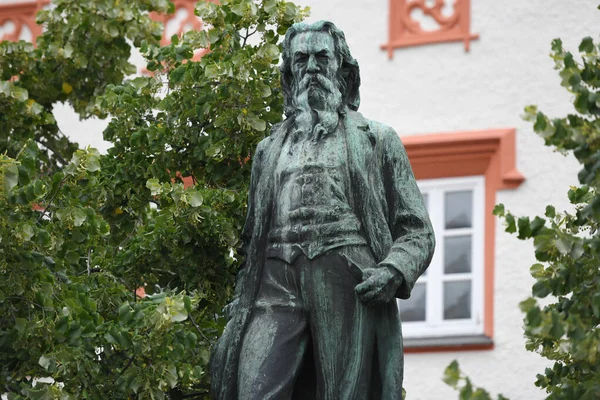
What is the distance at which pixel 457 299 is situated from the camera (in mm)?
24625

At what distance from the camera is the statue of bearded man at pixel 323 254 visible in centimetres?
1276

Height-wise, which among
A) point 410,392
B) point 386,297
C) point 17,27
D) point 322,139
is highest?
point 17,27

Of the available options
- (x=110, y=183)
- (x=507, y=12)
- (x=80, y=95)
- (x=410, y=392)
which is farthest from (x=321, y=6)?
(x=110, y=183)

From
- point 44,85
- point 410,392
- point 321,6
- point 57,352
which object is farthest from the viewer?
point 321,6

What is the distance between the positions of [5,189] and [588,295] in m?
3.36

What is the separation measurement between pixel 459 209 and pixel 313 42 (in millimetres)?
11814

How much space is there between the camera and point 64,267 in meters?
15.8

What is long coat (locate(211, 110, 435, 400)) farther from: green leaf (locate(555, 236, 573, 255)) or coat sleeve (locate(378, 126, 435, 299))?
green leaf (locate(555, 236, 573, 255))

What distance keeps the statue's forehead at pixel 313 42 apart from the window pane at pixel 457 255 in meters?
11.6

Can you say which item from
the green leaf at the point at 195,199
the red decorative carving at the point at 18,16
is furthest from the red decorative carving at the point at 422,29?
the green leaf at the point at 195,199

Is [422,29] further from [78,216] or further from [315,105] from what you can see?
[315,105]

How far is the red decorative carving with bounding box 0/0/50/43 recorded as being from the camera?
86.6 ft

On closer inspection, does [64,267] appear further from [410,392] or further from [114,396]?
[410,392]

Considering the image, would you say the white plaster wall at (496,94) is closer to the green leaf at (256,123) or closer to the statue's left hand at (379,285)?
the green leaf at (256,123)
